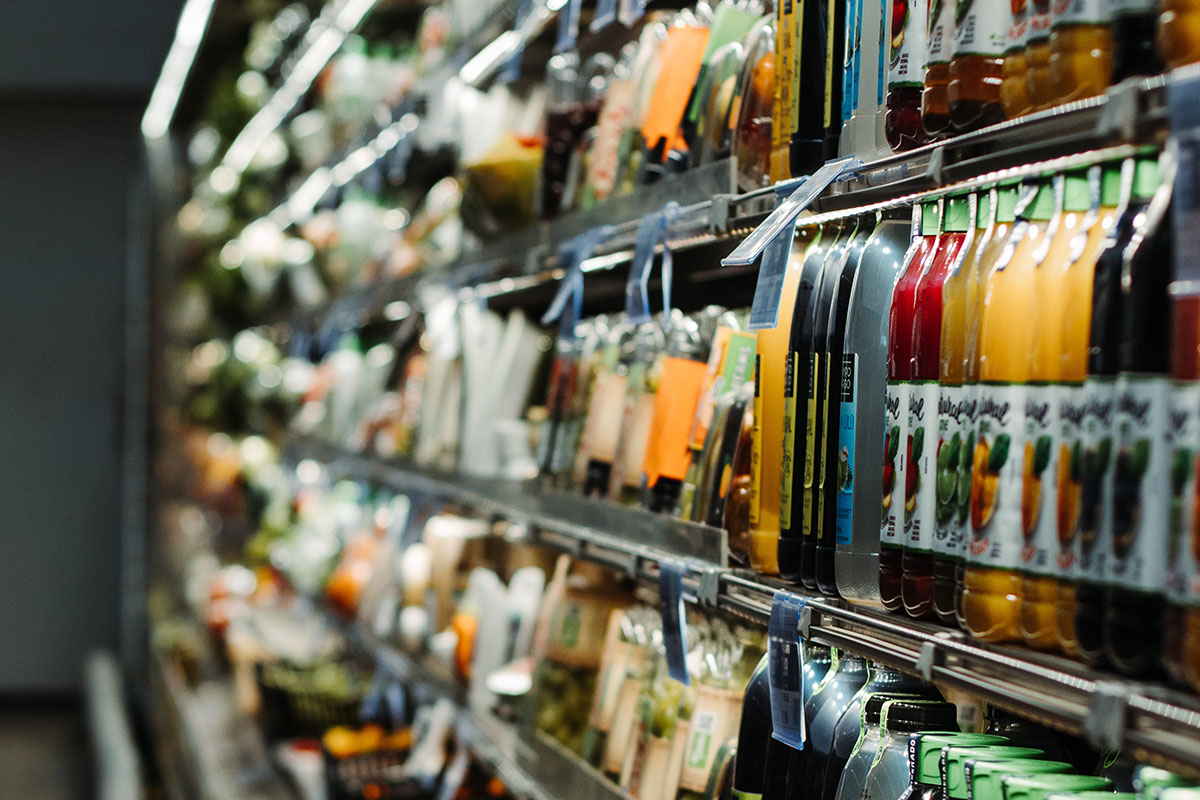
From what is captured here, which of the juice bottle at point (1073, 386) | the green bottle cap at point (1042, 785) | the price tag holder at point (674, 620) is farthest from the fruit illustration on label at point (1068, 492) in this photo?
the price tag holder at point (674, 620)

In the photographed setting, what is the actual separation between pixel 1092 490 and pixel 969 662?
0.19m

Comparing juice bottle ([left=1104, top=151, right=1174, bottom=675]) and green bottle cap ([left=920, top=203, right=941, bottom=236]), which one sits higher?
green bottle cap ([left=920, top=203, right=941, bottom=236])

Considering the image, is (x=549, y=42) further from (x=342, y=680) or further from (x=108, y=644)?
(x=108, y=644)

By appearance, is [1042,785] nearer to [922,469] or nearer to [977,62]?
[922,469]

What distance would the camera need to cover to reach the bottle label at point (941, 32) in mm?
1150

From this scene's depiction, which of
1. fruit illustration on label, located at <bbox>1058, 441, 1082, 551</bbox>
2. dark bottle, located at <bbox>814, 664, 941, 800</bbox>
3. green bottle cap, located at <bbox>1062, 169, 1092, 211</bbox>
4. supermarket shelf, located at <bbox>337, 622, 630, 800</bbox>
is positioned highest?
green bottle cap, located at <bbox>1062, 169, 1092, 211</bbox>

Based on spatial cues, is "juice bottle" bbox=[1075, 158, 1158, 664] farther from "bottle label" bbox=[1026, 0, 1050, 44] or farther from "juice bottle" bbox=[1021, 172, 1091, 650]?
"bottle label" bbox=[1026, 0, 1050, 44]

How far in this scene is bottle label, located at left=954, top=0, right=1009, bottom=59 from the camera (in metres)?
1.10

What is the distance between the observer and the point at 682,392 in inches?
69.4

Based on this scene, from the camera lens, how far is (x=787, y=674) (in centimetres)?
134

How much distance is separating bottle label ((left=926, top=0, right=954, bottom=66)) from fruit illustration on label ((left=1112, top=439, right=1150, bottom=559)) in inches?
16.9

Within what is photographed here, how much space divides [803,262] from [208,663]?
4.99m

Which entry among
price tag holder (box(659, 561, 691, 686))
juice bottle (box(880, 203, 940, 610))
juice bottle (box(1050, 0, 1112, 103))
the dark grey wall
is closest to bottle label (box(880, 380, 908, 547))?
juice bottle (box(880, 203, 940, 610))

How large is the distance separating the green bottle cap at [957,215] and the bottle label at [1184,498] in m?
0.36
